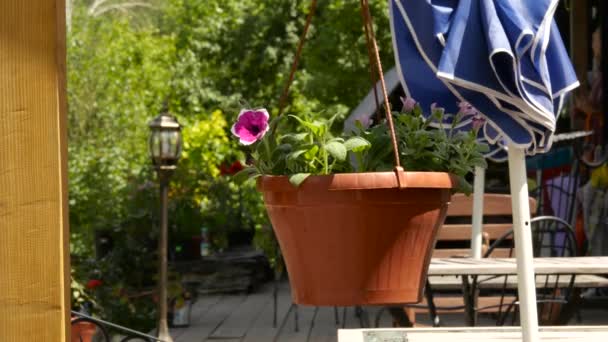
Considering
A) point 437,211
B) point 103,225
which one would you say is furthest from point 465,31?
point 103,225

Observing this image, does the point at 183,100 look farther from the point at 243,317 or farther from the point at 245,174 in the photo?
the point at 245,174

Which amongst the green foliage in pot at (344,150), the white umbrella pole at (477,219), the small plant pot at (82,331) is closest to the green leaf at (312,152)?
the green foliage in pot at (344,150)

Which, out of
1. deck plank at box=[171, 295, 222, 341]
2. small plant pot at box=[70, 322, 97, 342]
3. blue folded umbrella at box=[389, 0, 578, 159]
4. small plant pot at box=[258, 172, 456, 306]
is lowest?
deck plank at box=[171, 295, 222, 341]

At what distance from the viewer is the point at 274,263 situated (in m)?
7.72

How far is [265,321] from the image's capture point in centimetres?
785

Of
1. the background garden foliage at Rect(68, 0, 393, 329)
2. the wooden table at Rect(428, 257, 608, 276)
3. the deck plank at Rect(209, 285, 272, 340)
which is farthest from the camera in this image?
the background garden foliage at Rect(68, 0, 393, 329)

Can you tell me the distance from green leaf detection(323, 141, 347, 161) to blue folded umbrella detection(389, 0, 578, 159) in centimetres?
31

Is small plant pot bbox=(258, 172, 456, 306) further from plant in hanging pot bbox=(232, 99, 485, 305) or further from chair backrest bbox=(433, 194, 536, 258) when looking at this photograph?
chair backrest bbox=(433, 194, 536, 258)

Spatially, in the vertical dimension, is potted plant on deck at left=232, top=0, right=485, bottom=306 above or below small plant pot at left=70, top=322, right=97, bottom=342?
above

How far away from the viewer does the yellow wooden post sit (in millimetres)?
1774

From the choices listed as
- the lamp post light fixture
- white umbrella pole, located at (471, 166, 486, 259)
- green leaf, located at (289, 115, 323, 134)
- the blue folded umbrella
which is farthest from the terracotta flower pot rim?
the lamp post light fixture

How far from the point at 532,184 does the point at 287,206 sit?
6.11 m

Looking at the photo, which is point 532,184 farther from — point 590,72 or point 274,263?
point 274,263

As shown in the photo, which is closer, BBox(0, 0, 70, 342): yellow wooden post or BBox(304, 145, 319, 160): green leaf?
BBox(0, 0, 70, 342): yellow wooden post
